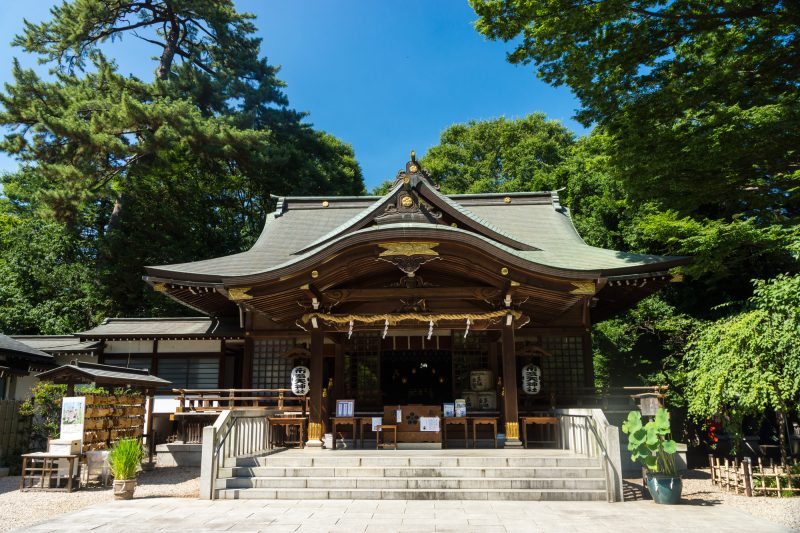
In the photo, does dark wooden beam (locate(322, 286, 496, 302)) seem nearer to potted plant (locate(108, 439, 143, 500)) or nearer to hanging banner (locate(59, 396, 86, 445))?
potted plant (locate(108, 439, 143, 500))

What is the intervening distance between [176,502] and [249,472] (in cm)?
115

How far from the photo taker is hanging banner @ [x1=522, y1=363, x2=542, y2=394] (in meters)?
12.9

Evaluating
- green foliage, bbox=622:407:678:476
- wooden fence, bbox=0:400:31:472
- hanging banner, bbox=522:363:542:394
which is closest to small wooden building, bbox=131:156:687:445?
hanging banner, bbox=522:363:542:394

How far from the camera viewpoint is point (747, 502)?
27.6 ft

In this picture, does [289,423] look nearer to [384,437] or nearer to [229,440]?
[384,437]

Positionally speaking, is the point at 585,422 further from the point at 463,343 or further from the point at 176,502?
the point at 176,502

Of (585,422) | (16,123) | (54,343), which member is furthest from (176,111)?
(585,422)

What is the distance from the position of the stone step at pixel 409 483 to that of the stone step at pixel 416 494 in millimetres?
91

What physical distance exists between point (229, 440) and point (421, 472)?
326cm

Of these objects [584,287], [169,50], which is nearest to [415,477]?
[584,287]

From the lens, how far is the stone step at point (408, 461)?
28.9ft

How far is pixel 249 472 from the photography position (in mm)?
8719

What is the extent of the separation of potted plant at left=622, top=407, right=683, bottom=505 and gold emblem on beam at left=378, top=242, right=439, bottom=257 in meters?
4.59

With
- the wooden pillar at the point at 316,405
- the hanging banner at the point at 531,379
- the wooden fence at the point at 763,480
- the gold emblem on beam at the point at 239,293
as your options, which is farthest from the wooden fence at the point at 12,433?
the wooden fence at the point at 763,480
